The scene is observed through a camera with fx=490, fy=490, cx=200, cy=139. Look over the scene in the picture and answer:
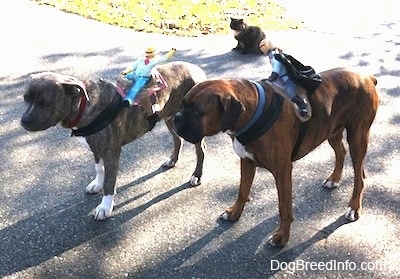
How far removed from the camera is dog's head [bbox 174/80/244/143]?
332cm

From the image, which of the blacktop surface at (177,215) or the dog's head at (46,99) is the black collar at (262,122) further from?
the dog's head at (46,99)

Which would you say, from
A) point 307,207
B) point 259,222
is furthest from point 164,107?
point 307,207

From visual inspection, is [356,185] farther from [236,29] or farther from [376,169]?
[236,29]

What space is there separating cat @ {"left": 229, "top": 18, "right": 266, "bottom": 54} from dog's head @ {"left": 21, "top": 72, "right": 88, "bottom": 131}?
5307 mm

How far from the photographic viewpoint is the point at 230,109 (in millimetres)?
3328

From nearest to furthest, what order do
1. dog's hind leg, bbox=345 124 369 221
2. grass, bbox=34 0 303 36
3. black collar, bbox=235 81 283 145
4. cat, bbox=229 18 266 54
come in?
black collar, bbox=235 81 283 145 < dog's hind leg, bbox=345 124 369 221 < cat, bbox=229 18 266 54 < grass, bbox=34 0 303 36

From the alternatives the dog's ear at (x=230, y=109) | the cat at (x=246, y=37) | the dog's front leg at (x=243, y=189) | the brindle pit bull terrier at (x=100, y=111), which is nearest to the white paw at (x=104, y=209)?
the brindle pit bull terrier at (x=100, y=111)

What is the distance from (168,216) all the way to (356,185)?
5.62 feet

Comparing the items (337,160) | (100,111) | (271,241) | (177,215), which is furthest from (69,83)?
(337,160)

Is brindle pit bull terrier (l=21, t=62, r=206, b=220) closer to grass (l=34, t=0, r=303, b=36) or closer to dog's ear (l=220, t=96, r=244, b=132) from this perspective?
dog's ear (l=220, t=96, r=244, b=132)

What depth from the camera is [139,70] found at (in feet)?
13.9

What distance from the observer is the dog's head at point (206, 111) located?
10.9 ft

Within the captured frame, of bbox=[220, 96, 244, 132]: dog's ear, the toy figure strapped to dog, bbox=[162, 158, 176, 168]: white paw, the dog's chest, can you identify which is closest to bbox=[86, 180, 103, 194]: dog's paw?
bbox=[162, 158, 176, 168]: white paw

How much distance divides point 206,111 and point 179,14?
773 cm
